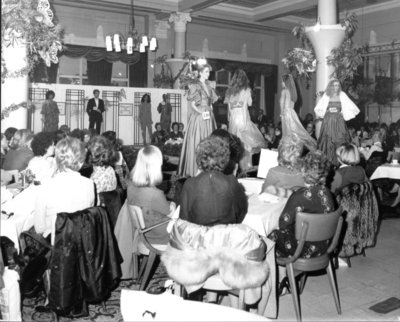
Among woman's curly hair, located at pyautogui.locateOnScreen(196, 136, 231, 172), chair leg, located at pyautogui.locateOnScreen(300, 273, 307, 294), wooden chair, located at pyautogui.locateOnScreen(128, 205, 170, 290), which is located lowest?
chair leg, located at pyautogui.locateOnScreen(300, 273, 307, 294)

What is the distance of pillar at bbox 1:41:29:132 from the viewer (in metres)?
4.58

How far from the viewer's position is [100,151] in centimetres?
442

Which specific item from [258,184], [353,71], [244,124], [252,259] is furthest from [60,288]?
[353,71]

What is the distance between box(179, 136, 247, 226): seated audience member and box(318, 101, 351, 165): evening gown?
17.7 ft

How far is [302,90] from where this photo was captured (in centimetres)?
1908

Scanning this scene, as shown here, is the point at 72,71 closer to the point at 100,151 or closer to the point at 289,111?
the point at 289,111

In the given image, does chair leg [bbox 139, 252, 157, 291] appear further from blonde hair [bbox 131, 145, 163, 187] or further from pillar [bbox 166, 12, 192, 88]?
pillar [bbox 166, 12, 192, 88]

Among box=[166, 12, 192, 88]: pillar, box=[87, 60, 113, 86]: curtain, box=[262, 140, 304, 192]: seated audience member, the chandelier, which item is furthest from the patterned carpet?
box=[87, 60, 113, 86]: curtain

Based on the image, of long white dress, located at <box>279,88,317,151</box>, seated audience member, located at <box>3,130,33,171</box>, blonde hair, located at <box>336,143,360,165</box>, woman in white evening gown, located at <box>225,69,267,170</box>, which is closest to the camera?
blonde hair, located at <box>336,143,360,165</box>

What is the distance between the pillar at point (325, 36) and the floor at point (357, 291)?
4271mm

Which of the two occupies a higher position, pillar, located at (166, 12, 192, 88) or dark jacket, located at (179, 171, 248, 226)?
pillar, located at (166, 12, 192, 88)

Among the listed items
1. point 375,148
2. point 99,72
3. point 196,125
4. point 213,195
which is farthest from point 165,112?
point 213,195

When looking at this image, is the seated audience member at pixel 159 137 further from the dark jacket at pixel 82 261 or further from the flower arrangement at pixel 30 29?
the dark jacket at pixel 82 261

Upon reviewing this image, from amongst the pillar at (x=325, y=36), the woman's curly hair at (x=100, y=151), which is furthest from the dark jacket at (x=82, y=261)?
the pillar at (x=325, y=36)
